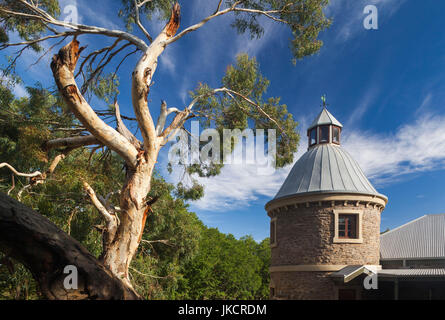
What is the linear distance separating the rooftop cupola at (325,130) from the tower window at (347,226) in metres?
6.02

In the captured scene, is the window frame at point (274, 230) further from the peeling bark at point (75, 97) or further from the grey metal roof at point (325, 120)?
the peeling bark at point (75, 97)

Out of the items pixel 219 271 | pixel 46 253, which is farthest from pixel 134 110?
pixel 219 271

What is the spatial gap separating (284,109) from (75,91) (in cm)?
769

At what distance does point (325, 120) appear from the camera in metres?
22.1

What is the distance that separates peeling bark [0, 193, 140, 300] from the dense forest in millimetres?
703

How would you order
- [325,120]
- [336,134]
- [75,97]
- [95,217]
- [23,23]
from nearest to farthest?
[75,97], [23,23], [95,217], [325,120], [336,134]

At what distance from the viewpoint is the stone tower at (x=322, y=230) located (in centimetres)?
1705

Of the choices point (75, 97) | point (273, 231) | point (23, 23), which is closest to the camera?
point (75, 97)

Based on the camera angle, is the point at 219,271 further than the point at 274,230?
Yes

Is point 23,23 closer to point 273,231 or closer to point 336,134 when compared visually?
point 273,231

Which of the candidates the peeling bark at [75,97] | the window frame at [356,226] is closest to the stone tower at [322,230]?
the window frame at [356,226]

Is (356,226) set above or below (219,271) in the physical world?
above

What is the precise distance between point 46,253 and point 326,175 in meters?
16.9

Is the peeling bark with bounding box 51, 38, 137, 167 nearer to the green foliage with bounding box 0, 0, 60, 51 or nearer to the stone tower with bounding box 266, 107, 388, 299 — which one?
the green foliage with bounding box 0, 0, 60, 51
